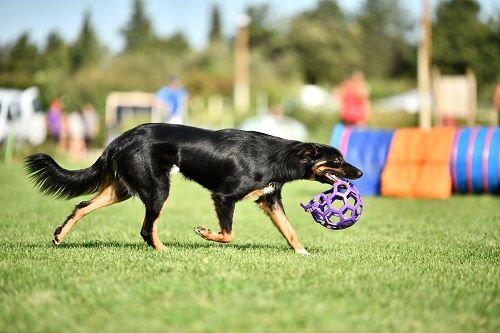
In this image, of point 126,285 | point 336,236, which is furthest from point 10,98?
point 126,285

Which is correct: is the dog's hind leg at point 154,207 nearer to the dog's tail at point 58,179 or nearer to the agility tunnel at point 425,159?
the dog's tail at point 58,179

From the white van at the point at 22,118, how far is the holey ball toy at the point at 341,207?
59.7 ft

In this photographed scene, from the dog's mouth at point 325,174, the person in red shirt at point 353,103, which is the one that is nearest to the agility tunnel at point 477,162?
the person in red shirt at point 353,103

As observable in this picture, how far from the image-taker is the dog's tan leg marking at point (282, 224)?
643 centimetres

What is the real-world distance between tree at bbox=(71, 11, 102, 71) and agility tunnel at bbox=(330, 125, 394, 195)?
236ft

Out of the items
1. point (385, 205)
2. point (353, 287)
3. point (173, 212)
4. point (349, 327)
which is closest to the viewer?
point (349, 327)

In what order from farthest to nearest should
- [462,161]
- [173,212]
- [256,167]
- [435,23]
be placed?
[435,23]
[462,161]
[173,212]
[256,167]

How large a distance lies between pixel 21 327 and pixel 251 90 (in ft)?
140

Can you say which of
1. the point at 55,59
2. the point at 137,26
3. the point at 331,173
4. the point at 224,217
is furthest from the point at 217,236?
the point at 137,26

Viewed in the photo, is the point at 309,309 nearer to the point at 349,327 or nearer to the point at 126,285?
the point at 349,327

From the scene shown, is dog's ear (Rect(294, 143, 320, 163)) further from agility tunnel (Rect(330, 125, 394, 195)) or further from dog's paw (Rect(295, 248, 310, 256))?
agility tunnel (Rect(330, 125, 394, 195))

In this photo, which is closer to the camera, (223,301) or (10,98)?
(223,301)

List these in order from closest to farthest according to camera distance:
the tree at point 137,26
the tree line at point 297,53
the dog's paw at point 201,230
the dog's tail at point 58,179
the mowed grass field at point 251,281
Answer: the mowed grass field at point 251,281, the dog's paw at point 201,230, the dog's tail at point 58,179, the tree line at point 297,53, the tree at point 137,26

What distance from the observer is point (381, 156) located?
13.3 m
